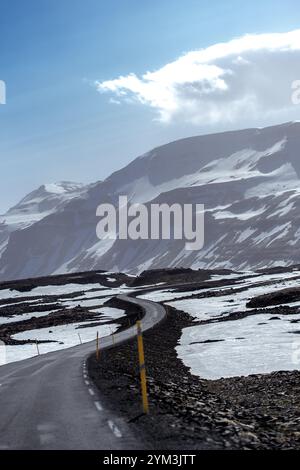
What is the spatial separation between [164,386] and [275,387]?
13.7ft

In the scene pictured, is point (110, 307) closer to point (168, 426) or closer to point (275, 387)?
point (275, 387)

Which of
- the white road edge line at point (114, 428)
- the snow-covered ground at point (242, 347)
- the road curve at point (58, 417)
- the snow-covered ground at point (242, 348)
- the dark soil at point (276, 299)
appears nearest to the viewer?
the road curve at point (58, 417)

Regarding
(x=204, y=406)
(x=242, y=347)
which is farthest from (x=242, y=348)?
(x=204, y=406)

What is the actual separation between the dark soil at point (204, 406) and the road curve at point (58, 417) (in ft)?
1.88

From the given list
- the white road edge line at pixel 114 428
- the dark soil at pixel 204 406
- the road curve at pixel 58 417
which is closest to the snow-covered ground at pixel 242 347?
the dark soil at pixel 204 406

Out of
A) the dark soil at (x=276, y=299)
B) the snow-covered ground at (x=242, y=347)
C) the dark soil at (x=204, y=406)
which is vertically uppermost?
the dark soil at (x=204, y=406)

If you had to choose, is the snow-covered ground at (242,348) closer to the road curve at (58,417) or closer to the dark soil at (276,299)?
the road curve at (58,417)

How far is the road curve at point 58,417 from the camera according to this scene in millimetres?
11641

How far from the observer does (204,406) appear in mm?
16578

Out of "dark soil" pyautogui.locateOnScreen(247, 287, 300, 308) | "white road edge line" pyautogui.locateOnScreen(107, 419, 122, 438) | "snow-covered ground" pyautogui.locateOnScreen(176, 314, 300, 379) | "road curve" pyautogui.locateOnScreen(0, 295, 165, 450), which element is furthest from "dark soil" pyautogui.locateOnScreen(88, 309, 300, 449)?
"dark soil" pyautogui.locateOnScreen(247, 287, 300, 308)

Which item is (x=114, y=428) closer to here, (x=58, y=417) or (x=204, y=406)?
(x=58, y=417)

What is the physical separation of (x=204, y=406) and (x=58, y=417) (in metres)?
4.46

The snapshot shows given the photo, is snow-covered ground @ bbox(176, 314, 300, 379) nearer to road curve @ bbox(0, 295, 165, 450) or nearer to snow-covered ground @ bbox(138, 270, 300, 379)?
snow-covered ground @ bbox(138, 270, 300, 379)
